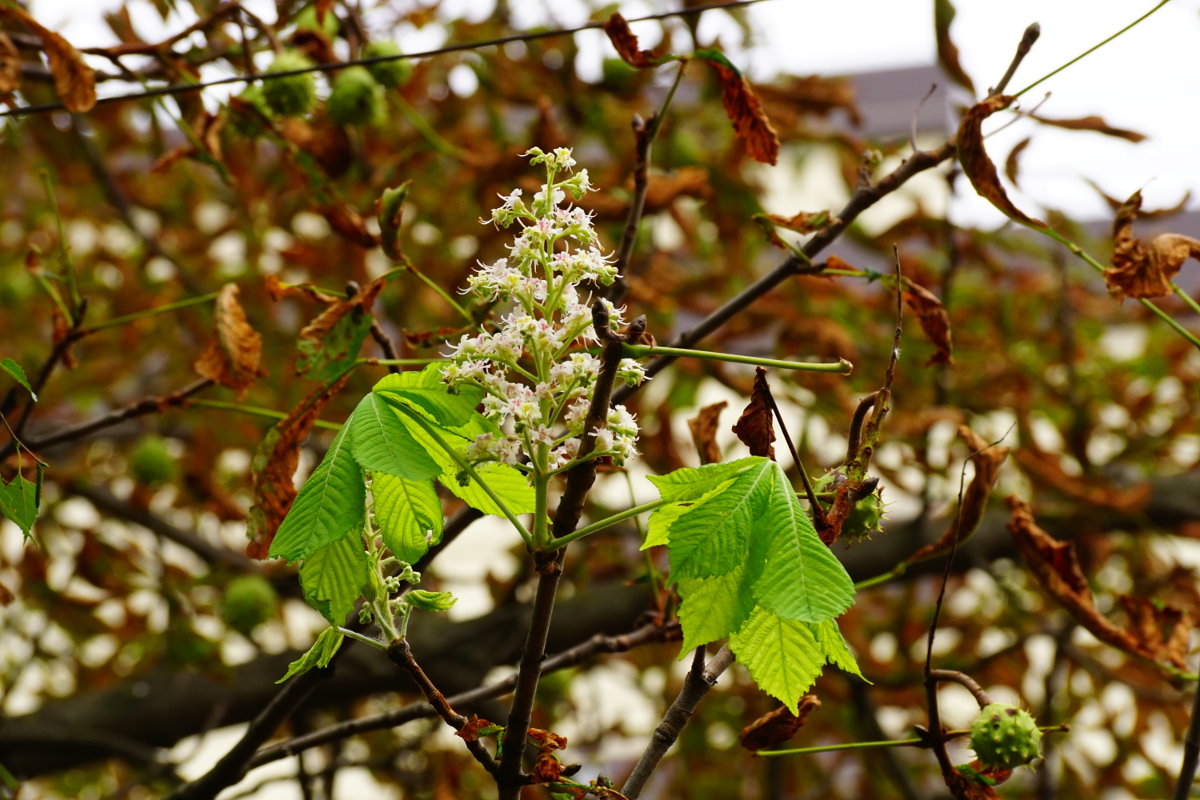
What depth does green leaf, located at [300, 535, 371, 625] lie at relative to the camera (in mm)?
809

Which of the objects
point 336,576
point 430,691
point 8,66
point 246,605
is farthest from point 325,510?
point 246,605

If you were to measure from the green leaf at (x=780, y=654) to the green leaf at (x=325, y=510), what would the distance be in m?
0.31

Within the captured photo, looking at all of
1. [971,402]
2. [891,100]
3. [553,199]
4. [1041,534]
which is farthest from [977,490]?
[891,100]

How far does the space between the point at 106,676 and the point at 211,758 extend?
84.2 inches

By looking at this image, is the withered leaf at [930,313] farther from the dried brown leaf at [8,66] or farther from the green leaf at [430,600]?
the dried brown leaf at [8,66]

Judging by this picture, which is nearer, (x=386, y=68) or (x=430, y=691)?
(x=430, y=691)

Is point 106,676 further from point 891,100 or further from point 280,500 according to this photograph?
point 891,100

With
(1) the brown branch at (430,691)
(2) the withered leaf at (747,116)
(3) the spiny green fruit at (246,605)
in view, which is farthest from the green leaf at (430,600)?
(3) the spiny green fruit at (246,605)

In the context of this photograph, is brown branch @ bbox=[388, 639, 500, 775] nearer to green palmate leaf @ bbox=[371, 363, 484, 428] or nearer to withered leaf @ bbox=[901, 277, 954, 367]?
green palmate leaf @ bbox=[371, 363, 484, 428]

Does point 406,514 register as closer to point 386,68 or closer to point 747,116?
point 747,116

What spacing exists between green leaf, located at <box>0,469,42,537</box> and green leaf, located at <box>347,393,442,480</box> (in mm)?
309

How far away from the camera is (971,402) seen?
9.14 feet

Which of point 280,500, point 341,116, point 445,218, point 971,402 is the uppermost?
point 445,218

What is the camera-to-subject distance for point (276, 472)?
1.08 meters
